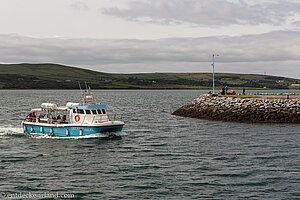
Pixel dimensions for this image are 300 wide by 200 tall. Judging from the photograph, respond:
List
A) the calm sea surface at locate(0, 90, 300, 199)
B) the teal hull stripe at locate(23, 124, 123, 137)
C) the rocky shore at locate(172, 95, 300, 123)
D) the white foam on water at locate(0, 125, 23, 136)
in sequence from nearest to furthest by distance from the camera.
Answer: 1. the calm sea surface at locate(0, 90, 300, 199)
2. the teal hull stripe at locate(23, 124, 123, 137)
3. the white foam on water at locate(0, 125, 23, 136)
4. the rocky shore at locate(172, 95, 300, 123)

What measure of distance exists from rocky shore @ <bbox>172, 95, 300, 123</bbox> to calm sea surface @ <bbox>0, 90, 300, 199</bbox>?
→ 8848mm

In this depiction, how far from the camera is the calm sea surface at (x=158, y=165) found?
72.5ft

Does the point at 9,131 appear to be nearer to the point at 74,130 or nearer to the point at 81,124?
the point at 74,130

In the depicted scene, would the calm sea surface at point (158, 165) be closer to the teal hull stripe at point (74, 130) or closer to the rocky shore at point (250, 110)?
the teal hull stripe at point (74, 130)

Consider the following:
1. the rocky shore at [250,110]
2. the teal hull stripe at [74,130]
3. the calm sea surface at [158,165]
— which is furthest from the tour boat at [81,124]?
the rocky shore at [250,110]

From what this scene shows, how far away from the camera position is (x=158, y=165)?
1111 inches

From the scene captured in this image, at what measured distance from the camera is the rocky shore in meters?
53.6

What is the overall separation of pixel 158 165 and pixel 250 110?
105ft

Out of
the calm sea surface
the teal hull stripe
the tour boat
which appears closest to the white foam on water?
the calm sea surface

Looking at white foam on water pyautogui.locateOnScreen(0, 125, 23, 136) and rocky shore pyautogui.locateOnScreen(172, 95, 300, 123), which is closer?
white foam on water pyautogui.locateOnScreen(0, 125, 23, 136)

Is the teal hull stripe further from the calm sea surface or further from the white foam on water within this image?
the white foam on water

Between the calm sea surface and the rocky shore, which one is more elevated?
the rocky shore

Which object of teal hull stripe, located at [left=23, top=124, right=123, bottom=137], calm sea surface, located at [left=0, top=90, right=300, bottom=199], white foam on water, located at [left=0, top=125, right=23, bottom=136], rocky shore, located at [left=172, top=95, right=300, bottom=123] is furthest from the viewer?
rocky shore, located at [left=172, top=95, right=300, bottom=123]

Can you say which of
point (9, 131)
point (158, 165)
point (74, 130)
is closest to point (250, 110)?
point (74, 130)
